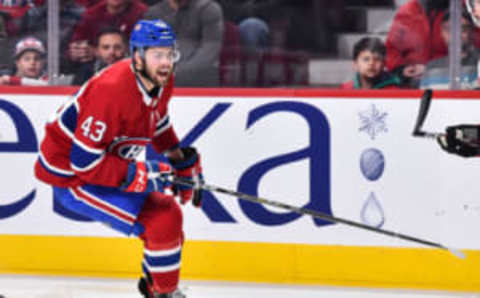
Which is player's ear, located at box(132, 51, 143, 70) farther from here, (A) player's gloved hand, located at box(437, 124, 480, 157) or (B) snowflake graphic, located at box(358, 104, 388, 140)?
(A) player's gloved hand, located at box(437, 124, 480, 157)

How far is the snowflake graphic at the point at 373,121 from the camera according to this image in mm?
4781

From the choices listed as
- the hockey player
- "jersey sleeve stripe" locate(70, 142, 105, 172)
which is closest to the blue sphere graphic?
the hockey player

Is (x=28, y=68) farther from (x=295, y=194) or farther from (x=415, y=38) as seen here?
(x=415, y=38)

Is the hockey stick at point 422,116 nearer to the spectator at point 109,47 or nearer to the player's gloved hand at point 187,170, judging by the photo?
the player's gloved hand at point 187,170

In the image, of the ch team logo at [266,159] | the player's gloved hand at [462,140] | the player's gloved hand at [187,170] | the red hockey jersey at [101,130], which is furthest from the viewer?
the ch team logo at [266,159]

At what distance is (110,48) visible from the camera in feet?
16.3

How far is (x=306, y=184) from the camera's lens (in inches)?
191

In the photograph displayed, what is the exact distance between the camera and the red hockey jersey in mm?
4059

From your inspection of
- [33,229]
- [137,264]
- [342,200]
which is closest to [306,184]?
[342,200]

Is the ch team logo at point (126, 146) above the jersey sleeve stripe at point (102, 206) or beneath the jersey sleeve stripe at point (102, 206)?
above

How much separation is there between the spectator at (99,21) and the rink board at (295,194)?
18 centimetres

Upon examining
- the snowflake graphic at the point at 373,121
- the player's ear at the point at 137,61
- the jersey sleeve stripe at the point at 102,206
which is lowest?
the jersey sleeve stripe at the point at 102,206

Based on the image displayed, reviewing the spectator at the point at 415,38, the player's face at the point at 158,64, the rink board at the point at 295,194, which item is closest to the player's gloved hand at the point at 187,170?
the player's face at the point at 158,64

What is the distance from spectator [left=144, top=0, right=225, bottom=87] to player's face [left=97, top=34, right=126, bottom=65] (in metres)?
0.17
